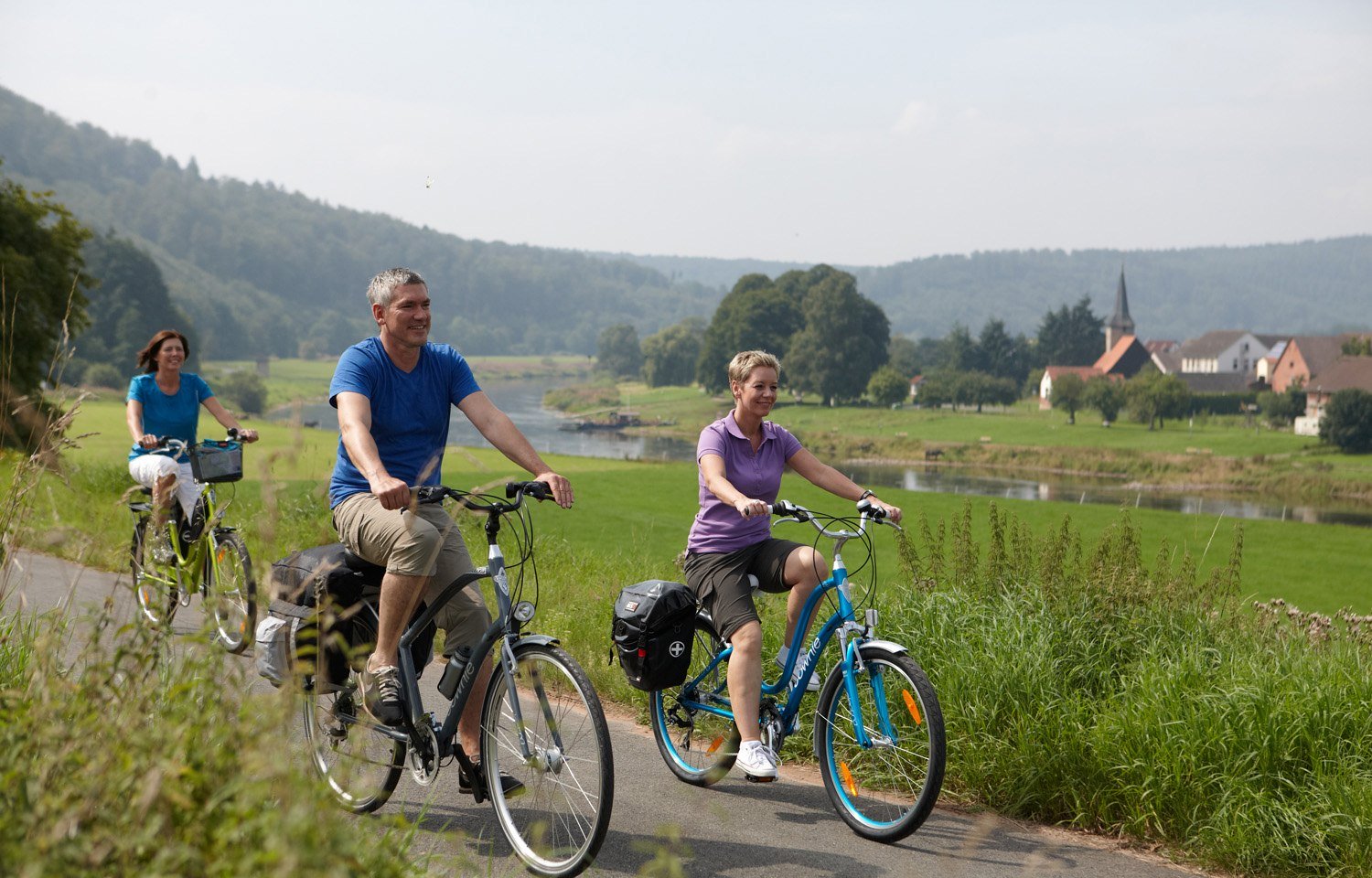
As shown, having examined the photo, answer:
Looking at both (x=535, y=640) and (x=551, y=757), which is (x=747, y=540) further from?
(x=551, y=757)

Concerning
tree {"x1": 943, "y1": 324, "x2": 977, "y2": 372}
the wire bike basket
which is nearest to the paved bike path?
the wire bike basket

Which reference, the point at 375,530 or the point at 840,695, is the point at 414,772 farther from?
the point at 840,695

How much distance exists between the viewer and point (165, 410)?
837 centimetres

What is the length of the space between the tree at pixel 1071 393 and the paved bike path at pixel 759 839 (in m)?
103

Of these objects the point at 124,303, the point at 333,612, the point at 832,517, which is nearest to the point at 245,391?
the point at 124,303

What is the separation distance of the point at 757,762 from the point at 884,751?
62cm

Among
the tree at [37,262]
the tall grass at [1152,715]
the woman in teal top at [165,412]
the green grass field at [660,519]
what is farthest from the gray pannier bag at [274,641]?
the tree at [37,262]

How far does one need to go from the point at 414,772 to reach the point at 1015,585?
3.68m

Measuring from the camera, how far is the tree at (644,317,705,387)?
416ft

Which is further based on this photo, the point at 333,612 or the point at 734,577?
the point at 734,577

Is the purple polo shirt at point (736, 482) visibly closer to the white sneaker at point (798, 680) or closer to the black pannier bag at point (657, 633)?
the black pannier bag at point (657, 633)

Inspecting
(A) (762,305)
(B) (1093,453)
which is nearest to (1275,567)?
(B) (1093,453)

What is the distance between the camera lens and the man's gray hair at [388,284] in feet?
15.0

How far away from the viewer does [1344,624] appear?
6.89 m
